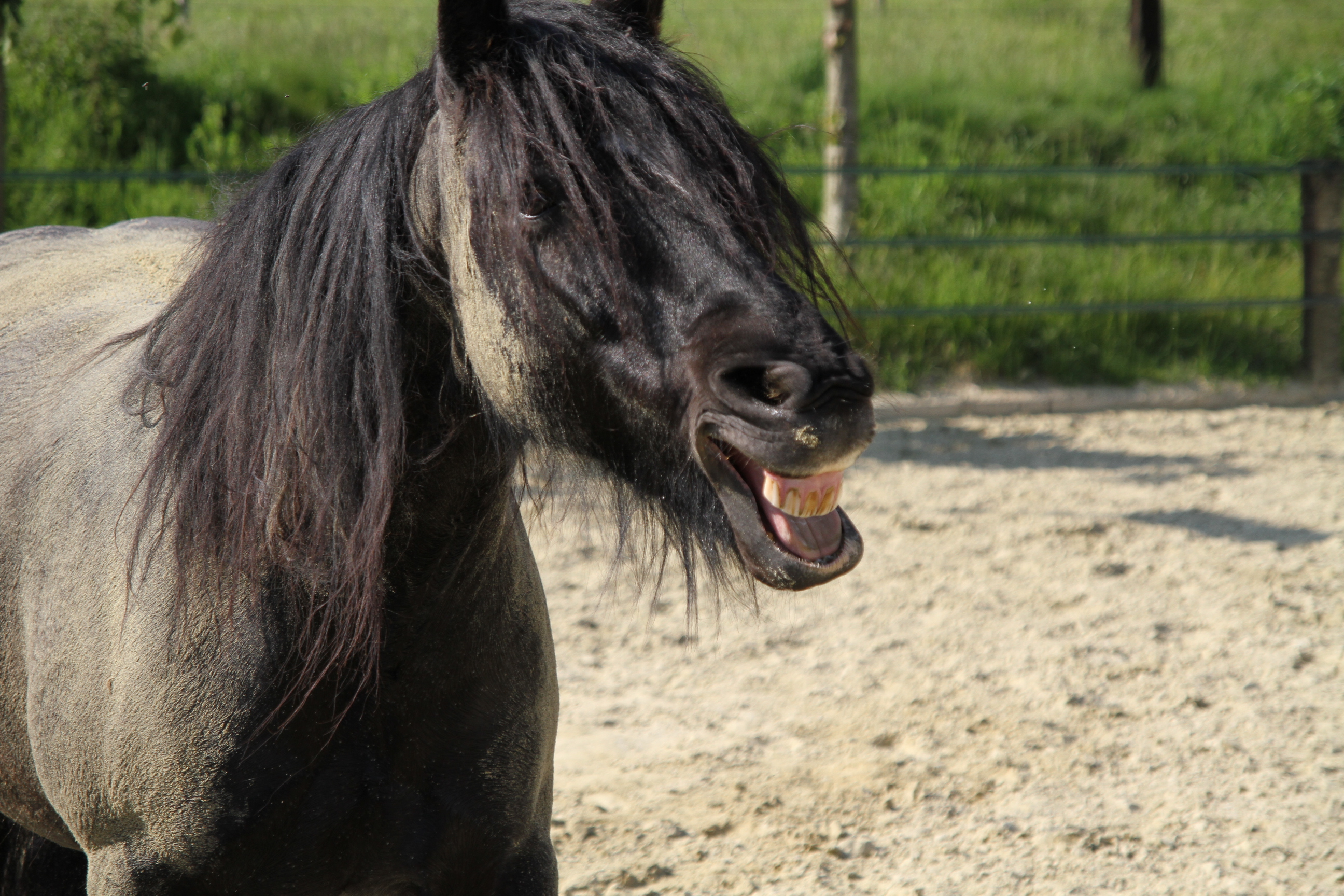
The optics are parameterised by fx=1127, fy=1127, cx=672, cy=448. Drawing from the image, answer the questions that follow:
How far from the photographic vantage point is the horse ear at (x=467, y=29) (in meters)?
1.29

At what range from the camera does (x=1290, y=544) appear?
4531mm

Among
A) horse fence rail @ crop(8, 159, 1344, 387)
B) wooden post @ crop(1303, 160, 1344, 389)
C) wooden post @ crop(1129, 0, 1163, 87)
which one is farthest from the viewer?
wooden post @ crop(1129, 0, 1163, 87)

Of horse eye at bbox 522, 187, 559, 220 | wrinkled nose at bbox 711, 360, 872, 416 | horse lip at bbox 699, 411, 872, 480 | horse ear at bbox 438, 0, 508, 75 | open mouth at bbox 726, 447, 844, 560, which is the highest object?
horse ear at bbox 438, 0, 508, 75

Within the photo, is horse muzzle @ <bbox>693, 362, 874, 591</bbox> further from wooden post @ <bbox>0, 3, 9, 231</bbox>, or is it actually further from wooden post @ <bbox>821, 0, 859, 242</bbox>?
wooden post @ <bbox>821, 0, 859, 242</bbox>

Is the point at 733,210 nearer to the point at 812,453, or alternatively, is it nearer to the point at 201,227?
the point at 812,453

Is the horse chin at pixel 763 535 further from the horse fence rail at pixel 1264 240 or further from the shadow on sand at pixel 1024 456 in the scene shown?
the horse fence rail at pixel 1264 240

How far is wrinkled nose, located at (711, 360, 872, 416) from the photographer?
1.16 m

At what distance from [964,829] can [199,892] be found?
1.87m

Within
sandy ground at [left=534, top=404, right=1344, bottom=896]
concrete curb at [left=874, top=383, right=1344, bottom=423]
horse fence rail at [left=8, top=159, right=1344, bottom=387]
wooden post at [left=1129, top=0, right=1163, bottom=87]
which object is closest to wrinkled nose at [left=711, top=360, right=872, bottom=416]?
sandy ground at [left=534, top=404, right=1344, bottom=896]

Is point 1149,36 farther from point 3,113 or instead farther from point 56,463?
point 56,463

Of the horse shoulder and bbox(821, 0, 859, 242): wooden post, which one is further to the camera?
bbox(821, 0, 859, 242): wooden post

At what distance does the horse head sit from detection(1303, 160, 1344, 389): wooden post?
276 inches

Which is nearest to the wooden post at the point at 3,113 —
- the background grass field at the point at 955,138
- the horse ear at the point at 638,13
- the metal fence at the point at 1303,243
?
the background grass field at the point at 955,138

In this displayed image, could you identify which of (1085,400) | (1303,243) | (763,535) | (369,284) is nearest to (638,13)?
(369,284)
